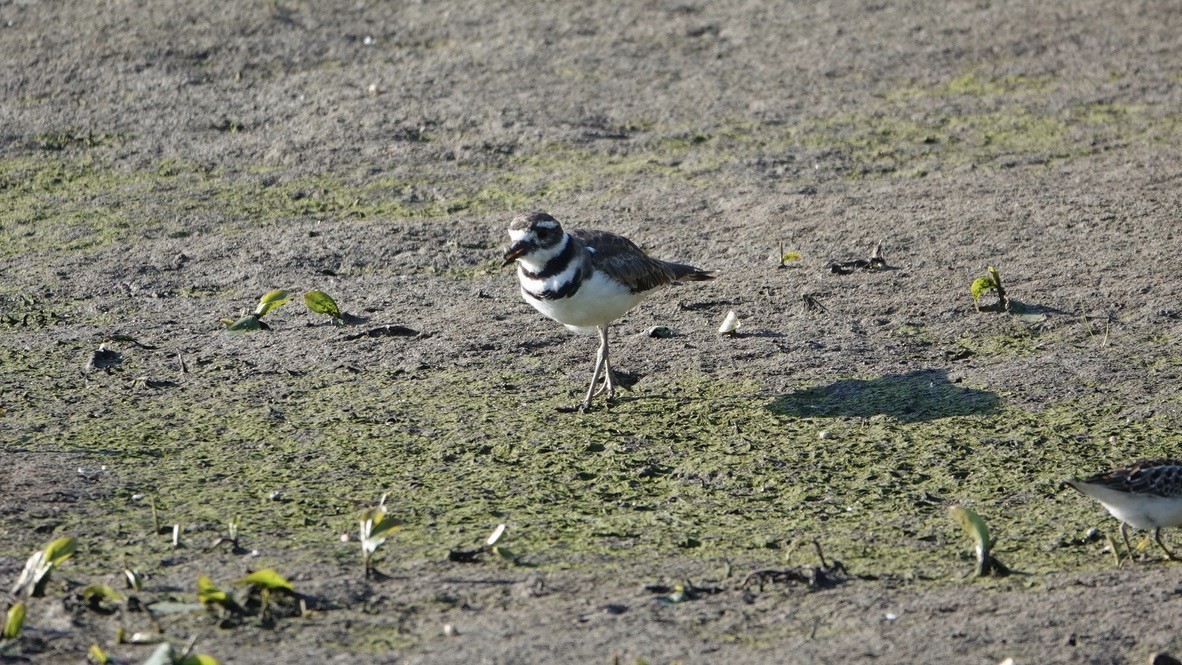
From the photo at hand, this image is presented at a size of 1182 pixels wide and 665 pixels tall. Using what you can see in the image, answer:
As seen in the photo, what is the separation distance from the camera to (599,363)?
266 inches

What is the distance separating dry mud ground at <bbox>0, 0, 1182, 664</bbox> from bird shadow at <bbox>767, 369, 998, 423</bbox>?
0.02 metres

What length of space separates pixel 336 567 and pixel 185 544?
0.58 metres

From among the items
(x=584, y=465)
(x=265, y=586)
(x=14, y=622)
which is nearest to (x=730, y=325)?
(x=584, y=465)

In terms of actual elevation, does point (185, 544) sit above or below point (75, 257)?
above

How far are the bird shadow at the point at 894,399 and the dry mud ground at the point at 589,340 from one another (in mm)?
25

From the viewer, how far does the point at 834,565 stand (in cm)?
485

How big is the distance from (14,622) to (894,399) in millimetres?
3798

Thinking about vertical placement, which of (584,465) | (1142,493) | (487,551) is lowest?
(584,465)

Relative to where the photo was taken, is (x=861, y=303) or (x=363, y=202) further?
(x=363, y=202)

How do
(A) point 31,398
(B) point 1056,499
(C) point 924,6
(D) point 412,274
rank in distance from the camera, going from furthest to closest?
(C) point 924,6 < (D) point 412,274 < (A) point 31,398 < (B) point 1056,499

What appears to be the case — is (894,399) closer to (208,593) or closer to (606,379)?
(606,379)

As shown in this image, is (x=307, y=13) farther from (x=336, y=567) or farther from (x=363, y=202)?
(x=336, y=567)

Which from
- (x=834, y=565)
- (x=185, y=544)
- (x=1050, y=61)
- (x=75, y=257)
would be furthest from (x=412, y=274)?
(x=1050, y=61)

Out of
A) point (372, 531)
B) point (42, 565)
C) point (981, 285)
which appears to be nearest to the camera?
point (42, 565)
